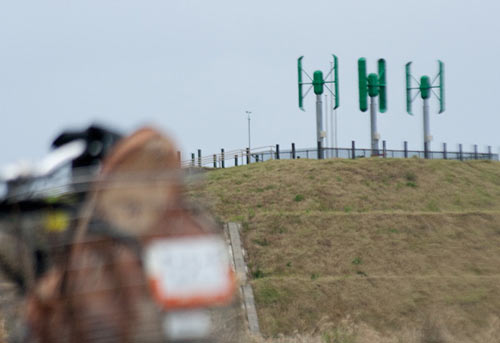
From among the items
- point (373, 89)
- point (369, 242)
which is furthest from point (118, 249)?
point (373, 89)

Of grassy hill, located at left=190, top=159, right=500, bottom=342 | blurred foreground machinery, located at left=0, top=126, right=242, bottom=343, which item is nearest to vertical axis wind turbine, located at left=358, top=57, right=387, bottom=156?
grassy hill, located at left=190, top=159, right=500, bottom=342

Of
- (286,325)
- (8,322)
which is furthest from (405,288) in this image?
(8,322)

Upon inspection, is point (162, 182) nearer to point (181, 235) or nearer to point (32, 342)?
point (181, 235)

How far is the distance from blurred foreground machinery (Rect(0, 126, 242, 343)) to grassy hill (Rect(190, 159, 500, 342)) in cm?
2220

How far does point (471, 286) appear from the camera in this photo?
32812 millimetres

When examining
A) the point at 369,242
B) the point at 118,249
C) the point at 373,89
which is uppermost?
the point at 373,89

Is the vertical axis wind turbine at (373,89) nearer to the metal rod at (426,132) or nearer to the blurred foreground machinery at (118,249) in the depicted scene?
the metal rod at (426,132)

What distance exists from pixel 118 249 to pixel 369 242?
112ft

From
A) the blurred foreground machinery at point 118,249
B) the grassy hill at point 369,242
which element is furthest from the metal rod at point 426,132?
the blurred foreground machinery at point 118,249

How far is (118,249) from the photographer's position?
1.63 meters

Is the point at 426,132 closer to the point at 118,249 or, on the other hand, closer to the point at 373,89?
the point at 373,89

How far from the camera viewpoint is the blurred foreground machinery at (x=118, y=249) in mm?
1622

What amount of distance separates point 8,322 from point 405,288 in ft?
103

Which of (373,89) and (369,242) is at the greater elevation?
(373,89)
